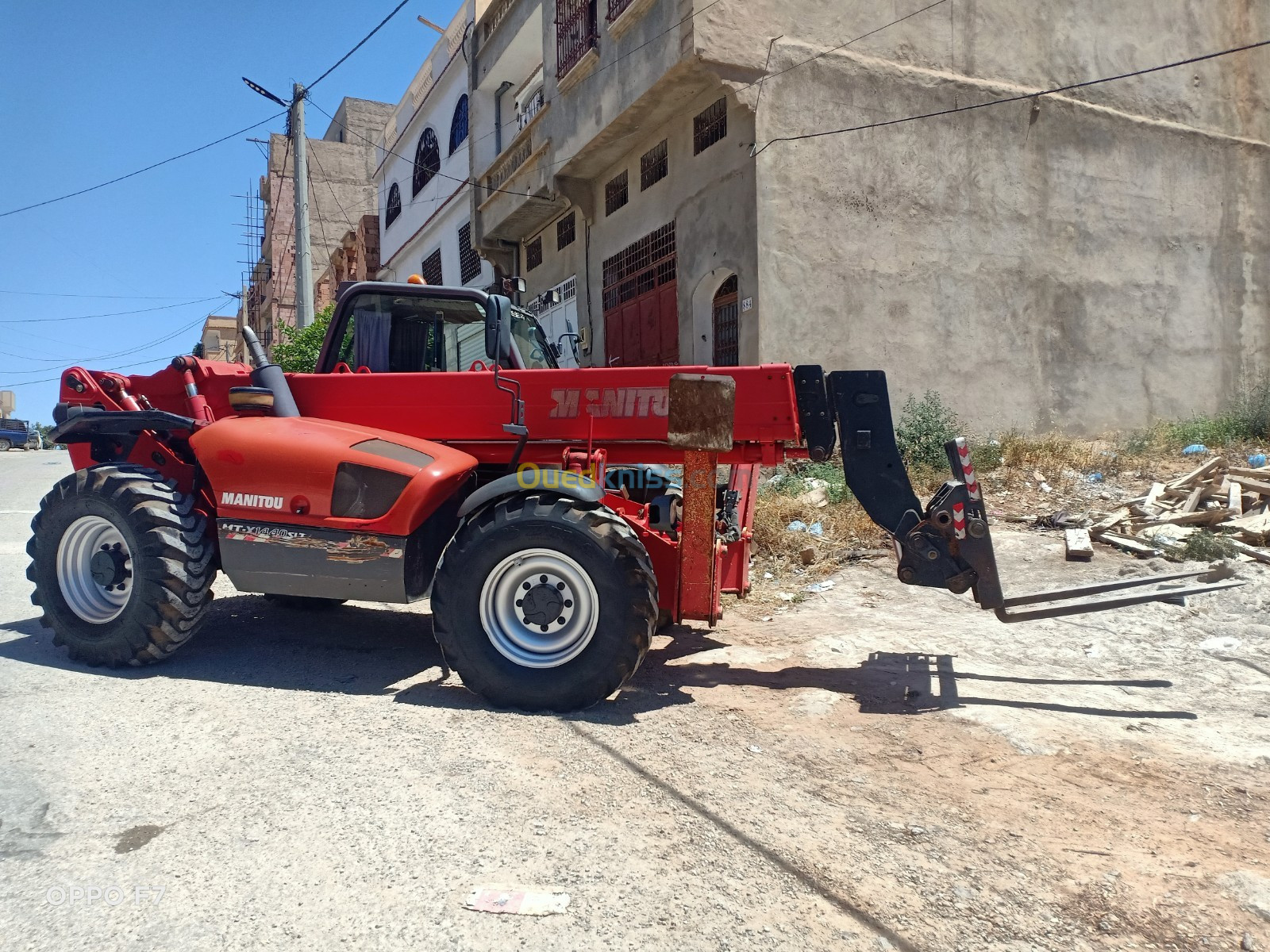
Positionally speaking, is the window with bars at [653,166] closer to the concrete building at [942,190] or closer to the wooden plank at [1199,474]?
the concrete building at [942,190]

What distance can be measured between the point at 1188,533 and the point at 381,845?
24.0ft

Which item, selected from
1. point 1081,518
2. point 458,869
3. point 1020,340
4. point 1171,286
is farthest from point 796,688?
point 1171,286

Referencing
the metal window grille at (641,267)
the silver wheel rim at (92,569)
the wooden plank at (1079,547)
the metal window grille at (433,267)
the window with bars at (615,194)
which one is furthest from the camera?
the metal window grille at (433,267)

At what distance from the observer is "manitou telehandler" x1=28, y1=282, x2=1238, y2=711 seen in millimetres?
4270

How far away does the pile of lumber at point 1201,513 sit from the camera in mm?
7223

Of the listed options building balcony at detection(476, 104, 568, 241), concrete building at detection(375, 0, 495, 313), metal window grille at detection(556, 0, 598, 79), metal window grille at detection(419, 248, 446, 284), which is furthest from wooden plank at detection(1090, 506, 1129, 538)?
metal window grille at detection(419, 248, 446, 284)

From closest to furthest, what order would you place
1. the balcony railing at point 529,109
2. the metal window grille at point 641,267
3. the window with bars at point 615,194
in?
the metal window grille at point 641,267, the window with bars at point 615,194, the balcony railing at point 529,109

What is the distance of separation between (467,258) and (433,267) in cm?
334

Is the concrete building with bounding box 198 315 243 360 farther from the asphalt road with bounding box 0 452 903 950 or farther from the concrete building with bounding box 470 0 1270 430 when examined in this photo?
the asphalt road with bounding box 0 452 903 950

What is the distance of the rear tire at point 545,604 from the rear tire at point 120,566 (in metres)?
1.50

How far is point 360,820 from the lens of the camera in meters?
3.00

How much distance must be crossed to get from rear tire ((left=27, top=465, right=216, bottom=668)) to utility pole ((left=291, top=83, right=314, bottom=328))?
1317 cm

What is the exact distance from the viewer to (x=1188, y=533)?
24.4ft

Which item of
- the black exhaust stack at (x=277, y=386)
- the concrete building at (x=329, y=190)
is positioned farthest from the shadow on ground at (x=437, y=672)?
the concrete building at (x=329, y=190)
